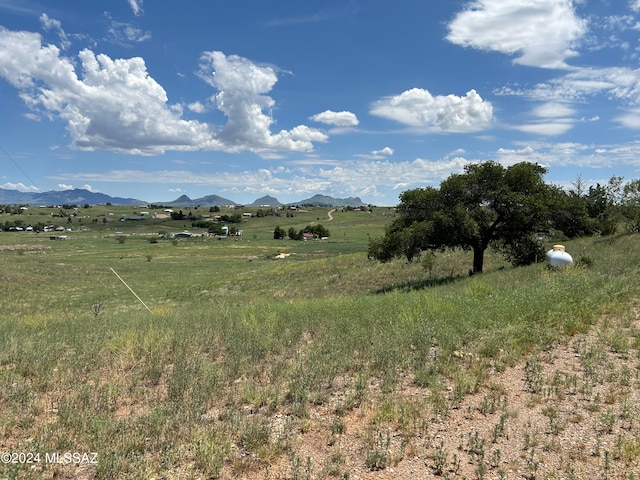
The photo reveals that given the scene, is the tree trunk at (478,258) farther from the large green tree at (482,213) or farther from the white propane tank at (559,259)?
the white propane tank at (559,259)

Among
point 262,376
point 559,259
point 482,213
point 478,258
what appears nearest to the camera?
point 262,376

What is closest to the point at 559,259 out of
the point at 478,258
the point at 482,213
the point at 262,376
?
the point at 482,213

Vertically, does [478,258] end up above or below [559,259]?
below

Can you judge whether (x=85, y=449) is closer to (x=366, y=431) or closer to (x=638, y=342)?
(x=366, y=431)

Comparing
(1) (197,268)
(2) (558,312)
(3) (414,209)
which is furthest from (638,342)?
(1) (197,268)

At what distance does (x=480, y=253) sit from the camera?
82.3ft

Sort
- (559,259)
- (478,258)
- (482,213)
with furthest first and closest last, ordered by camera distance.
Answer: (478,258) → (482,213) → (559,259)

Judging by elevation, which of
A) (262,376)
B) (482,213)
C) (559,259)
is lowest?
(262,376)

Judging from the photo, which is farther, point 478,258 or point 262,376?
point 478,258

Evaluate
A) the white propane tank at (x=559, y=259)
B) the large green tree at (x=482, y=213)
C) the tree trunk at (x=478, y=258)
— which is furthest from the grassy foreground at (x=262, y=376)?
the tree trunk at (x=478, y=258)

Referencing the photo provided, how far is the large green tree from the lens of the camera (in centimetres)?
2330

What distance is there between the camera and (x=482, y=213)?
929 inches

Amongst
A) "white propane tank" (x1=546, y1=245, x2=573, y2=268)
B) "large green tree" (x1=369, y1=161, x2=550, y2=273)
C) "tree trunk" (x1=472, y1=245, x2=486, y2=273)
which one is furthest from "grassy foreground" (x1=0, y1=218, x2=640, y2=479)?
"tree trunk" (x1=472, y1=245, x2=486, y2=273)

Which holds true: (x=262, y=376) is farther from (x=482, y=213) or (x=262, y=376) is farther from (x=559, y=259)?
(x=482, y=213)
